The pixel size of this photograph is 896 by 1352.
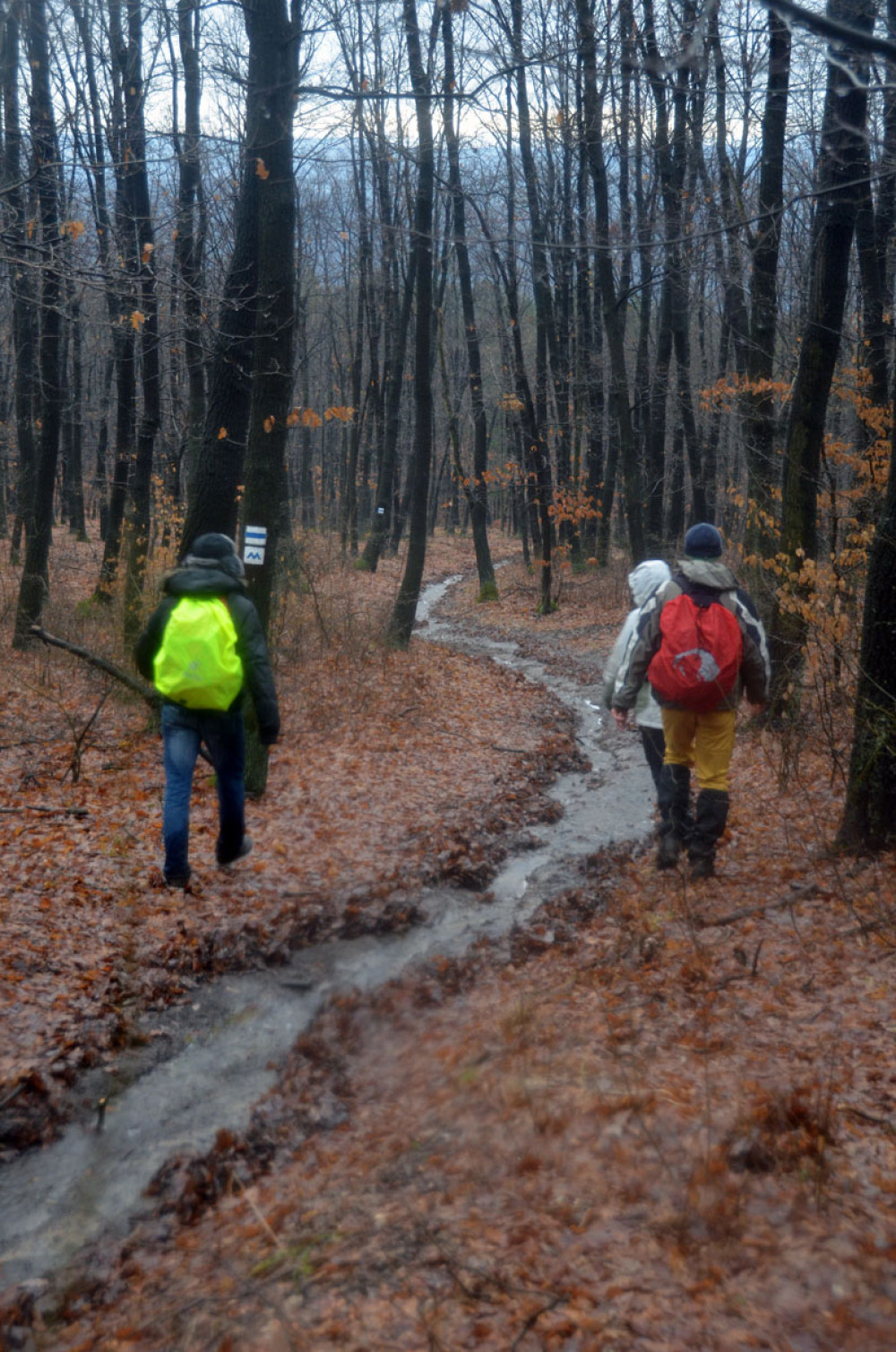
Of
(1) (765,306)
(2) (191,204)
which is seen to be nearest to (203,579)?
(1) (765,306)

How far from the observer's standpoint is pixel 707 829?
6613mm

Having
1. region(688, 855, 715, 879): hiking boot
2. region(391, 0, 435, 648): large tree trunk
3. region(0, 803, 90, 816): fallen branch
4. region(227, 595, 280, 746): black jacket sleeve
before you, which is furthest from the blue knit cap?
region(391, 0, 435, 648): large tree trunk

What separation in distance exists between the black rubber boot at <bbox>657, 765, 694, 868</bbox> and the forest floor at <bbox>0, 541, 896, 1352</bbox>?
0.80 ft

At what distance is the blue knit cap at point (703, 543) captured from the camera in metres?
6.43

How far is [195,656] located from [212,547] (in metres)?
0.82

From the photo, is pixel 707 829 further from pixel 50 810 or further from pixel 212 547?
pixel 50 810

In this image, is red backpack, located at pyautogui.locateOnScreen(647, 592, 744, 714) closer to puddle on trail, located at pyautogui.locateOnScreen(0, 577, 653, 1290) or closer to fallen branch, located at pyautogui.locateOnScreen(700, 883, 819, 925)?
fallen branch, located at pyautogui.locateOnScreen(700, 883, 819, 925)

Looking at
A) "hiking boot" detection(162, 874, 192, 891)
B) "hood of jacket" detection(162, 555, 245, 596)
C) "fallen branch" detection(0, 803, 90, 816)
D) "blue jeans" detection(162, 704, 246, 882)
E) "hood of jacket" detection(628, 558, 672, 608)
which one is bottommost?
"hiking boot" detection(162, 874, 192, 891)

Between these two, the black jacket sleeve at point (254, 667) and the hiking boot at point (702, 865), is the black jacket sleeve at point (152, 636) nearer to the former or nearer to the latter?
the black jacket sleeve at point (254, 667)

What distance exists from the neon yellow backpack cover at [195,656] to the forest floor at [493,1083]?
1532 mm

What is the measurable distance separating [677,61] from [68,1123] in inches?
209

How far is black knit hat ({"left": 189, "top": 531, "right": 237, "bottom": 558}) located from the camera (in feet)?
21.2

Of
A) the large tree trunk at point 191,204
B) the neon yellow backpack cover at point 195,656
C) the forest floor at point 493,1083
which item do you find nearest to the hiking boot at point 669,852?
the forest floor at point 493,1083

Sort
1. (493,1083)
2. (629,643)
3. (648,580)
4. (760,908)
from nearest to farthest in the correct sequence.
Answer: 1. (493,1083)
2. (760,908)
3. (629,643)
4. (648,580)
